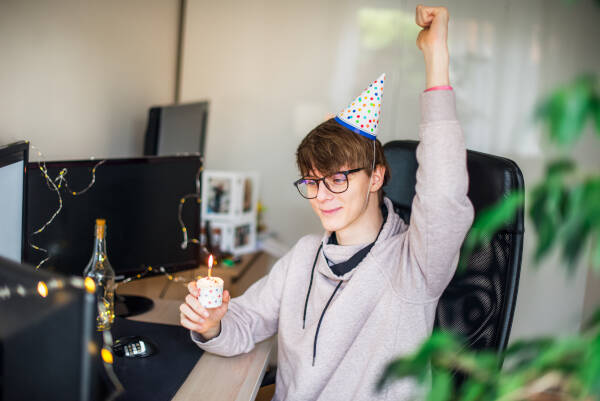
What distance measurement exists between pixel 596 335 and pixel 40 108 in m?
1.77

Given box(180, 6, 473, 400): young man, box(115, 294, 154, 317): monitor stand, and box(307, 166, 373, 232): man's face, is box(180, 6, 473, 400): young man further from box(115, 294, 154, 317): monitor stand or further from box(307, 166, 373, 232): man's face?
box(115, 294, 154, 317): monitor stand

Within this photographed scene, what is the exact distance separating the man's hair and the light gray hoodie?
0.48 feet

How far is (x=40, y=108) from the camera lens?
71.4 inches

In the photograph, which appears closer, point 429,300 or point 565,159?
point 565,159

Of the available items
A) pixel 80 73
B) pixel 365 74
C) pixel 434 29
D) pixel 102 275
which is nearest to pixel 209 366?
pixel 102 275

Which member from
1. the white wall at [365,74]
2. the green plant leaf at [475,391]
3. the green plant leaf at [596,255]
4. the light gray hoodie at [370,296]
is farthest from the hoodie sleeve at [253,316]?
the white wall at [365,74]

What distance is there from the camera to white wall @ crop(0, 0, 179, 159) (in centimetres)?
167

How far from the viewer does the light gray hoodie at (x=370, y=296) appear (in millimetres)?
1181

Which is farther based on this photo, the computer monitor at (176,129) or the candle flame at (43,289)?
the computer monitor at (176,129)

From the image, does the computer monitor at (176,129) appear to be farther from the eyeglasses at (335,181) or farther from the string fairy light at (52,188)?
the eyeglasses at (335,181)

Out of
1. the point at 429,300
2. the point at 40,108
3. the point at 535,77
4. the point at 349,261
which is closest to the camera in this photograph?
the point at 429,300

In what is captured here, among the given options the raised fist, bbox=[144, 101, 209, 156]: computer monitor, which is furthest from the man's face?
bbox=[144, 101, 209, 156]: computer monitor

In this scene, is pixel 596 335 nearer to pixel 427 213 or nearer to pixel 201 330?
pixel 427 213

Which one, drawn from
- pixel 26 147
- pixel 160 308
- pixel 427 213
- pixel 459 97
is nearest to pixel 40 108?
pixel 26 147
